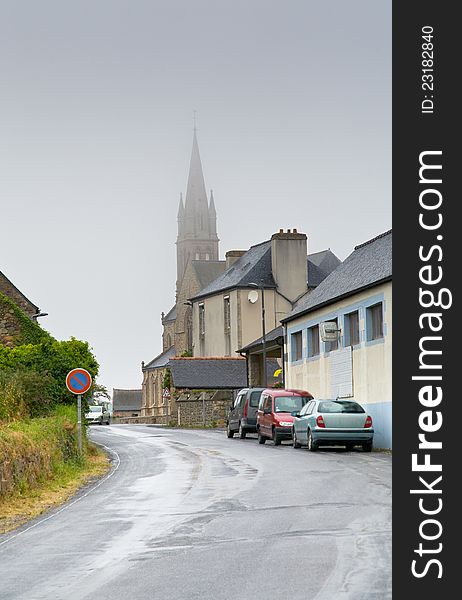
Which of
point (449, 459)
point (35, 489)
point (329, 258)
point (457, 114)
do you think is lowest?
point (35, 489)

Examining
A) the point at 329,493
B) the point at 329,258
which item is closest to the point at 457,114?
the point at 329,493

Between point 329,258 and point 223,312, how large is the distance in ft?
35.8

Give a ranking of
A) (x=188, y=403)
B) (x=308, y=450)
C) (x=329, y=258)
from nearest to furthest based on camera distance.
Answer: (x=308, y=450)
(x=188, y=403)
(x=329, y=258)

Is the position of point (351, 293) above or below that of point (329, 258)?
below

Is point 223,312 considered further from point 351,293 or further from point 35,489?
point 35,489

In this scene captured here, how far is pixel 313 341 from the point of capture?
145 feet

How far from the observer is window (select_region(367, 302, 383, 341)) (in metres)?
35.9

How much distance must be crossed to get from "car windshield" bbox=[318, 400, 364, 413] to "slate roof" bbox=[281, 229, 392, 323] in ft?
14.0

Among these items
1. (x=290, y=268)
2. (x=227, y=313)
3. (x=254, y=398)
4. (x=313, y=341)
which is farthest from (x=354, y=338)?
(x=227, y=313)

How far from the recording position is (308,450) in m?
33.1

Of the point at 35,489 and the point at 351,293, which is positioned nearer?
the point at 35,489

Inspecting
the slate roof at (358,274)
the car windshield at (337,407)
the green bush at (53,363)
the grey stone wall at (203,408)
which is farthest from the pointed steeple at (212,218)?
the car windshield at (337,407)

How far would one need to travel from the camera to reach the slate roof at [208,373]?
6838cm

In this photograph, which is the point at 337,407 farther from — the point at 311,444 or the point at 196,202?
the point at 196,202
